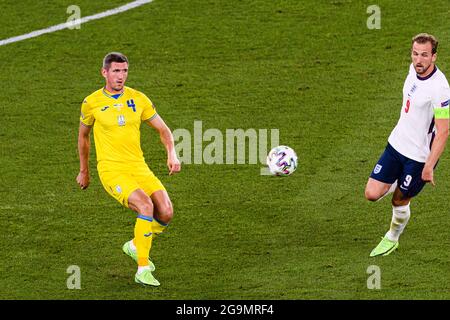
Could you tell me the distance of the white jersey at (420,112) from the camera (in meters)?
12.9

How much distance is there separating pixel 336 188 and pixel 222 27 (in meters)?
5.34

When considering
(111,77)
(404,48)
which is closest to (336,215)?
(111,77)

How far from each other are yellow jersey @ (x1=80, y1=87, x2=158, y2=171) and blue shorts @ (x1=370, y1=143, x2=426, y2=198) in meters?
2.67

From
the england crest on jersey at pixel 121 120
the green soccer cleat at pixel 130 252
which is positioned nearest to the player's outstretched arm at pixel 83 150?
the england crest on jersey at pixel 121 120

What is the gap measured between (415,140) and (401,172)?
451 mm

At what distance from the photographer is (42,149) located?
1681cm

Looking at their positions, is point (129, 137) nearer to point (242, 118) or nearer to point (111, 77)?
point (111, 77)

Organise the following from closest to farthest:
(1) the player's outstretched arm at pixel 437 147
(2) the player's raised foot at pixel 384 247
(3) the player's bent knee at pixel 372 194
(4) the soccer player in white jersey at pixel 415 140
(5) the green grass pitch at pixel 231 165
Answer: (1) the player's outstretched arm at pixel 437 147
(4) the soccer player in white jersey at pixel 415 140
(5) the green grass pitch at pixel 231 165
(2) the player's raised foot at pixel 384 247
(3) the player's bent knee at pixel 372 194

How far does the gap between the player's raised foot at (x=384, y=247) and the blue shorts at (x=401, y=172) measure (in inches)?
21.7

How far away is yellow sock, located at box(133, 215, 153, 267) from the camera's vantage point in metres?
12.9

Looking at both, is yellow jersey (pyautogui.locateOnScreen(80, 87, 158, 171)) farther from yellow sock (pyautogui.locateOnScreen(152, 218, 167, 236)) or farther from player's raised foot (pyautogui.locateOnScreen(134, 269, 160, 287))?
player's raised foot (pyautogui.locateOnScreen(134, 269, 160, 287))

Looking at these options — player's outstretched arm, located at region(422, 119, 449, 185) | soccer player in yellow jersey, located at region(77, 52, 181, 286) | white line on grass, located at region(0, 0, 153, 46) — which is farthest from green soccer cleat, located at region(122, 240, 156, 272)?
white line on grass, located at region(0, 0, 153, 46)

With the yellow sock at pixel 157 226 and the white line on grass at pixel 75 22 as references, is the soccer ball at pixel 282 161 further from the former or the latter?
the white line on grass at pixel 75 22
